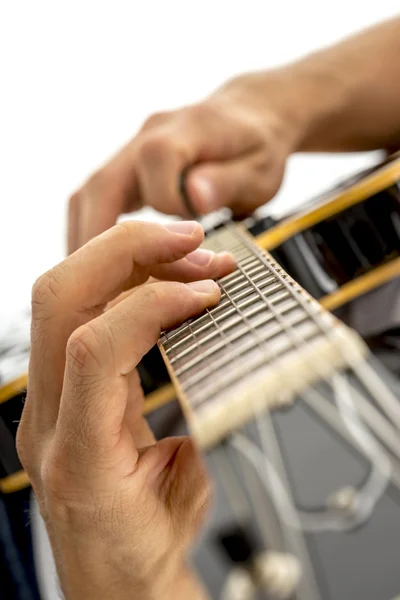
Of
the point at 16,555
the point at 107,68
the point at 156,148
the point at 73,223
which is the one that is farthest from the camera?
the point at 107,68

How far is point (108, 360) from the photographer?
0.45 metres

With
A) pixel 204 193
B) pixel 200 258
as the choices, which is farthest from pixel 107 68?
pixel 200 258

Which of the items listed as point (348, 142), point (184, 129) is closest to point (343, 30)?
point (348, 142)

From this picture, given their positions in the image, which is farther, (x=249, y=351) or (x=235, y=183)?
(x=235, y=183)

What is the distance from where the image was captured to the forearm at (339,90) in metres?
1.08

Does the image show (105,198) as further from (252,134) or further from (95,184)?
(252,134)

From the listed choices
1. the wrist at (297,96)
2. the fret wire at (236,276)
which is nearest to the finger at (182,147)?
the wrist at (297,96)

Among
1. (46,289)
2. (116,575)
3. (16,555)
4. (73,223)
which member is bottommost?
(16,555)

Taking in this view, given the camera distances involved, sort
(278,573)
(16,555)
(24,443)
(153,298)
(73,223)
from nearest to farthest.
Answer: (278,573) → (153,298) → (24,443) → (16,555) → (73,223)

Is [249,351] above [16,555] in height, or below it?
above

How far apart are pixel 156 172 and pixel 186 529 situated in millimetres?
570

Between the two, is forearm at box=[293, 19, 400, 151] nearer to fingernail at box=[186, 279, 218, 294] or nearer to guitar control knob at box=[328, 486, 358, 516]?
fingernail at box=[186, 279, 218, 294]

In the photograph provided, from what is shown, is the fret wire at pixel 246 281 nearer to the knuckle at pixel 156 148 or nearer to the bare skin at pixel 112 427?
the bare skin at pixel 112 427

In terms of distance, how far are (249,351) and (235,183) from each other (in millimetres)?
636
